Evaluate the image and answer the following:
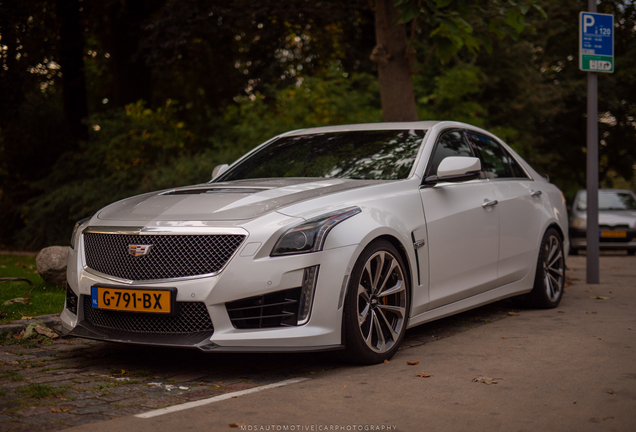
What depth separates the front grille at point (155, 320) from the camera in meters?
4.15

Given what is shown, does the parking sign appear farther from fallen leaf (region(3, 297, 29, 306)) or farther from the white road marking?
fallen leaf (region(3, 297, 29, 306))

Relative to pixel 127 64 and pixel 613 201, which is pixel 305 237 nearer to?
pixel 127 64

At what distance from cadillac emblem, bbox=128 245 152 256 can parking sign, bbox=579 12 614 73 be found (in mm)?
7042

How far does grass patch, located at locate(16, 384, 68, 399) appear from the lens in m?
3.89

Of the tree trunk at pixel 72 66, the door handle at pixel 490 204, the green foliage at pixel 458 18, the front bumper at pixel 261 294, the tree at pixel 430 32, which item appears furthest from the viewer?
the tree trunk at pixel 72 66

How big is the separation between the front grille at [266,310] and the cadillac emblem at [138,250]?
61cm

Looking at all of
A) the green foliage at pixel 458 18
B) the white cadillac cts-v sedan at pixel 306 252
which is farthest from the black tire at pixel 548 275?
the green foliage at pixel 458 18

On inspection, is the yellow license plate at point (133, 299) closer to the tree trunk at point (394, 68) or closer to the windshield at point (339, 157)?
the windshield at point (339, 157)

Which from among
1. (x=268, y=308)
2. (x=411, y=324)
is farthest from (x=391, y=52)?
(x=268, y=308)

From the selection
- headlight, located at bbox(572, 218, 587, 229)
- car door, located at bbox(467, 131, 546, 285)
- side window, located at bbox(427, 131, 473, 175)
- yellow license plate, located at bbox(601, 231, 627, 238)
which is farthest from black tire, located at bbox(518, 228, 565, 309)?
headlight, located at bbox(572, 218, 587, 229)

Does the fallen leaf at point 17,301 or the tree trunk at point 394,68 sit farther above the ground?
the tree trunk at point 394,68

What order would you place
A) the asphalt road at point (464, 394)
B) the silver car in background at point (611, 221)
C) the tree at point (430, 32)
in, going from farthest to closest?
the silver car in background at point (611, 221) → the tree at point (430, 32) → the asphalt road at point (464, 394)

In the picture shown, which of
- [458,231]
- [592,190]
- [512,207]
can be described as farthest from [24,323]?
[592,190]

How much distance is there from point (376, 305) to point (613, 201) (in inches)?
561
